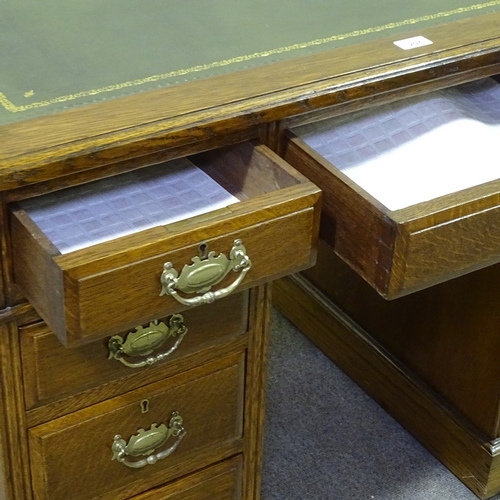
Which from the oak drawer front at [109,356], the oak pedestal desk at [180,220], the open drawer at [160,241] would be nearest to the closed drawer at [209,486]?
Answer: the oak pedestal desk at [180,220]

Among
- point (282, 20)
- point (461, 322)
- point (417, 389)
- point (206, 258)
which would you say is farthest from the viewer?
point (417, 389)

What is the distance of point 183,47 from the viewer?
38.3 inches

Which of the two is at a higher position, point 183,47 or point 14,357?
point 183,47

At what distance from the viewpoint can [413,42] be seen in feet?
3.28

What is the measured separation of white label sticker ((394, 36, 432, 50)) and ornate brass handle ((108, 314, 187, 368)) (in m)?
0.38

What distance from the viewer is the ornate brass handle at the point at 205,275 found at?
30.6 inches

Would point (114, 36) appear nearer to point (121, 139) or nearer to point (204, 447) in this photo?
point (121, 139)

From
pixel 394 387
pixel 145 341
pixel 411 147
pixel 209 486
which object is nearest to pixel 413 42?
pixel 411 147

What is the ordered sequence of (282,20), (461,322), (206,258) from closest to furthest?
(206,258), (282,20), (461,322)

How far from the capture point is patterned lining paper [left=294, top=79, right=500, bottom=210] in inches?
38.1

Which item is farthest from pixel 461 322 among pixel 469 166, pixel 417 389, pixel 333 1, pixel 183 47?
pixel 183 47

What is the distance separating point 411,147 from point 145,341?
37cm

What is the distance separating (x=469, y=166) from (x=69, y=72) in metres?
0.44

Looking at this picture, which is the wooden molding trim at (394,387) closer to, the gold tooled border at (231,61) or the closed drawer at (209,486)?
the closed drawer at (209,486)
